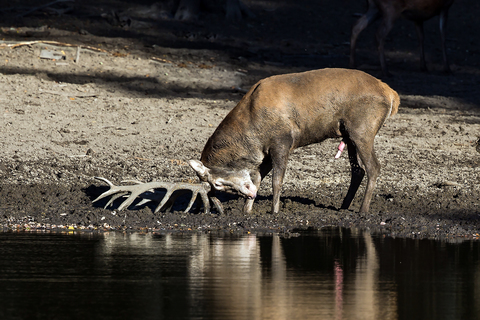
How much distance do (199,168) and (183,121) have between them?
5.12 meters

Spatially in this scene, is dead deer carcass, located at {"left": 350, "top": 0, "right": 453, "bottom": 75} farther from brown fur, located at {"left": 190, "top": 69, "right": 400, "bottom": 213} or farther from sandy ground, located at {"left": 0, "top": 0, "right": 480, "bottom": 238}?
brown fur, located at {"left": 190, "top": 69, "right": 400, "bottom": 213}

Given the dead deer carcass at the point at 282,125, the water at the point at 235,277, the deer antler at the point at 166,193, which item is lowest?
the water at the point at 235,277

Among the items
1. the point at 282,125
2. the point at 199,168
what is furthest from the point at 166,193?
the point at 282,125

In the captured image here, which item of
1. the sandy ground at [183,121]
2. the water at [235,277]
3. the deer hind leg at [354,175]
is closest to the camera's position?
the water at [235,277]

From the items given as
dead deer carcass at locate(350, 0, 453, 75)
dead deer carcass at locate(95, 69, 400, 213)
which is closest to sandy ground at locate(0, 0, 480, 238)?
dead deer carcass at locate(95, 69, 400, 213)

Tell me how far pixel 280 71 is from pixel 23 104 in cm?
740

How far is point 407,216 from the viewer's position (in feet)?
32.8

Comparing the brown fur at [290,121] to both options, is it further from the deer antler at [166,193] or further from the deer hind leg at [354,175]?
the deer hind leg at [354,175]

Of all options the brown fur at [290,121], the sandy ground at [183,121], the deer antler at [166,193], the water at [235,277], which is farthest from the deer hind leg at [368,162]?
the deer antler at [166,193]

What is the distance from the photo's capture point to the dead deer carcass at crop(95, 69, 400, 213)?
10.1 m

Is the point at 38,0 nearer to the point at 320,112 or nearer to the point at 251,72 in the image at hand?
the point at 251,72

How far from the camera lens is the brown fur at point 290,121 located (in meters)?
10.1

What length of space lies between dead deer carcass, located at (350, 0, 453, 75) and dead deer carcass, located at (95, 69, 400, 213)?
10.2 m

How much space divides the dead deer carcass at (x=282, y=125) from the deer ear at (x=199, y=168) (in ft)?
0.04
